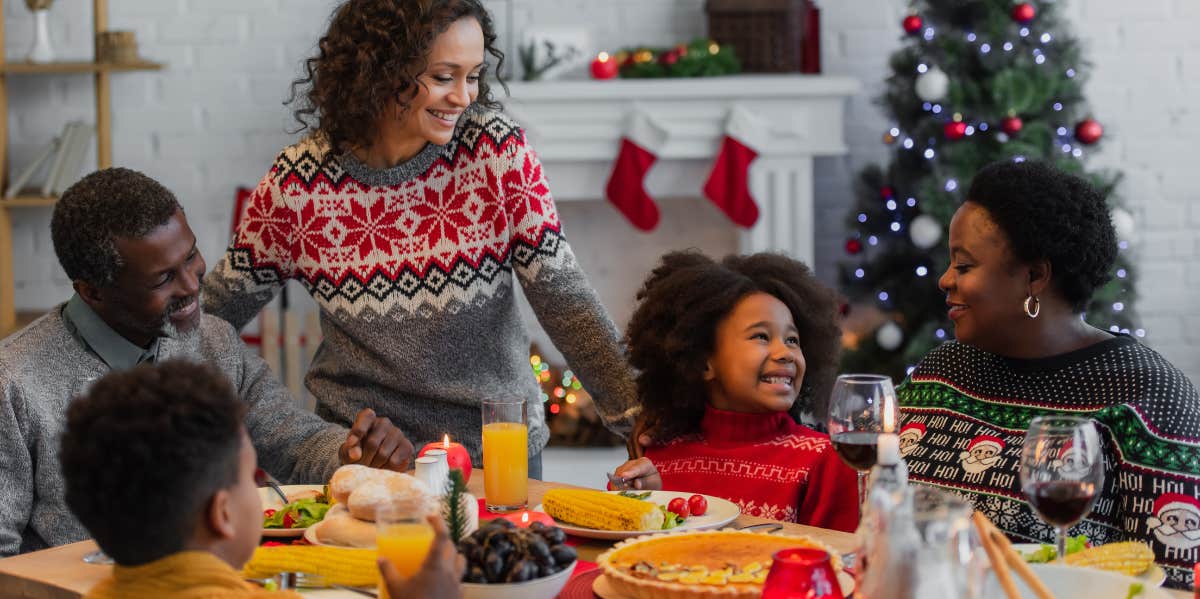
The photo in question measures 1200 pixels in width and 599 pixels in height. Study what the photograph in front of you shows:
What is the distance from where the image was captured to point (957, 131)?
13.0ft

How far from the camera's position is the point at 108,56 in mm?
4379

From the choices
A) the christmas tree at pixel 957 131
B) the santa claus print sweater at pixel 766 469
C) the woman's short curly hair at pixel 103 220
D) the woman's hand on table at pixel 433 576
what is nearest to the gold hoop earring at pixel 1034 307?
the santa claus print sweater at pixel 766 469

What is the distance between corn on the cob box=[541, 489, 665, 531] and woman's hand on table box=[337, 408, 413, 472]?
309 mm

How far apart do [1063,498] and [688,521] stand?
49 centimetres

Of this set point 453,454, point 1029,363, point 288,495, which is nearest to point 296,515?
point 288,495

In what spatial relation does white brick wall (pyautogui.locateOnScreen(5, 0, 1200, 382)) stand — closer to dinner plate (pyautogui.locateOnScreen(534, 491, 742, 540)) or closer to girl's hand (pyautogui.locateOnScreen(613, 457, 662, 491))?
girl's hand (pyautogui.locateOnScreen(613, 457, 662, 491))

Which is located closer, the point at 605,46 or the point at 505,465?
the point at 505,465

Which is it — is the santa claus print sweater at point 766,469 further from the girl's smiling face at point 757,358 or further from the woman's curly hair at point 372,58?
the woman's curly hair at point 372,58

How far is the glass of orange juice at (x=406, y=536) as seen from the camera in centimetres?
122

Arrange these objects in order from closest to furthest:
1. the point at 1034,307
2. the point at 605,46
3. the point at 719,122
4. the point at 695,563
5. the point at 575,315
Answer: the point at 695,563 → the point at 1034,307 → the point at 575,315 → the point at 719,122 → the point at 605,46

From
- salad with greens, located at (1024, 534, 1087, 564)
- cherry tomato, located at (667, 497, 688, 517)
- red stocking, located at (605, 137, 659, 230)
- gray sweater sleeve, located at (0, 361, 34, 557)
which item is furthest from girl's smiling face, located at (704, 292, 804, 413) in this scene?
red stocking, located at (605, 137, 659, 230)

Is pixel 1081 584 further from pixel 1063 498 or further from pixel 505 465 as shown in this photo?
pixel 505 465

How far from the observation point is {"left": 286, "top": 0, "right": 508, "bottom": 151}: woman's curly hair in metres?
2.10

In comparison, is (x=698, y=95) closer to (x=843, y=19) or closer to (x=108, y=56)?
(x=843, y=19)
